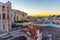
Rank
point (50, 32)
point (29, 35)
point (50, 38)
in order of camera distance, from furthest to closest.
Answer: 1. point (50, 32)
2. point (50, 38)
3. point (29, 35)

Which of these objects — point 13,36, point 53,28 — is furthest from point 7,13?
point 13,36

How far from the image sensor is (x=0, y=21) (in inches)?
185

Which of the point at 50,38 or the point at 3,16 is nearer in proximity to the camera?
the point at 50,38

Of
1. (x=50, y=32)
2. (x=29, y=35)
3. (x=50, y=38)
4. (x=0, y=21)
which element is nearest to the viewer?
(x=29, y=35)

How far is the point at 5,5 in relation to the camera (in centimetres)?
477

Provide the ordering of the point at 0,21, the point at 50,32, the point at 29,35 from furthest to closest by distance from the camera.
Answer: the point at 0,21 → the point at 50,32 → the point at 29,35

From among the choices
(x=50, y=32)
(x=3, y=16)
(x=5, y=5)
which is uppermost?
(x=5, y=5)

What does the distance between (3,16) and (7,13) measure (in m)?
0.17

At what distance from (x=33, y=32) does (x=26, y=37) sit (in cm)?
20

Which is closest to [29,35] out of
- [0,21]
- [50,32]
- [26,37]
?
[26,37]

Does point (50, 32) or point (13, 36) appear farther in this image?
point (50, 32)

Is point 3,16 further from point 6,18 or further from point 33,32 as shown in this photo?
point 33,32

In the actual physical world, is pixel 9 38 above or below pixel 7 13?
below

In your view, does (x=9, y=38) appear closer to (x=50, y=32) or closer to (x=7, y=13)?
(x=50, y=32)
